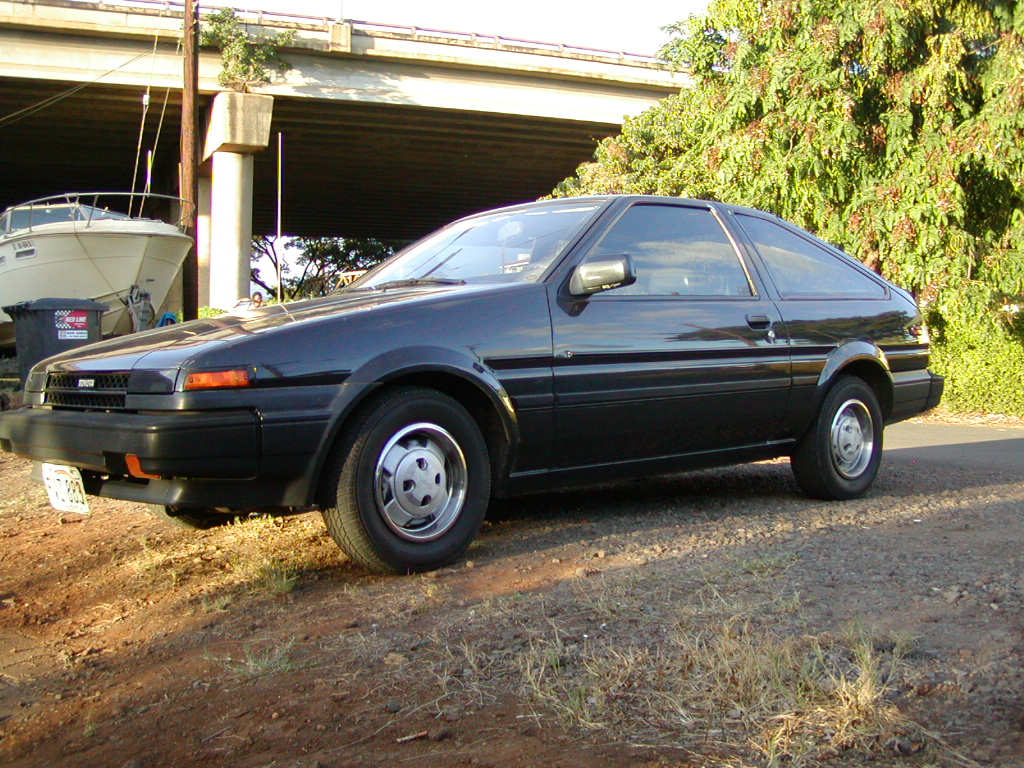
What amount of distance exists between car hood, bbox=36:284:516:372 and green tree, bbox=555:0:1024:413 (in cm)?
856

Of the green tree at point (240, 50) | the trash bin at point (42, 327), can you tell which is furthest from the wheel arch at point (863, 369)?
the green tree at point (240, 50)

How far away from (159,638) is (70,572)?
1202 millimetres

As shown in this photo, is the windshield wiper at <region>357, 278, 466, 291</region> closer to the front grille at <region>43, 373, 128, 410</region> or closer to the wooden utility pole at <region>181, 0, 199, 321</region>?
the front grille at <region>43, 373, 128, 410</region>

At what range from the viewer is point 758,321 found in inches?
209

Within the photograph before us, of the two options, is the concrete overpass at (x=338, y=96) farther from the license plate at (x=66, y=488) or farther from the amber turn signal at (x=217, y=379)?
the amber turn signal at (x=217, y=379)

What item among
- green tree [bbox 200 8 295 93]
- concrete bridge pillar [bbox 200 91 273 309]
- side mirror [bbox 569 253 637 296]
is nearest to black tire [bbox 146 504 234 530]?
side mirror [bbox 569 253 637 296]

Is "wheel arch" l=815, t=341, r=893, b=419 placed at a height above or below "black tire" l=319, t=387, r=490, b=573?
above

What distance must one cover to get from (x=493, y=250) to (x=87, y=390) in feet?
6.37

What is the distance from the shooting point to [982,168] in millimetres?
12117

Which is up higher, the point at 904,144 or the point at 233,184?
the point at 233,184

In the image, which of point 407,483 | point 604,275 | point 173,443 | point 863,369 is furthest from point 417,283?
point 863,369

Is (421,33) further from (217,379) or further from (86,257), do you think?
(217,379)

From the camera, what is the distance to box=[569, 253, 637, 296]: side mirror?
14.4ft

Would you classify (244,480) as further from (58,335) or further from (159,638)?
(58,335)
